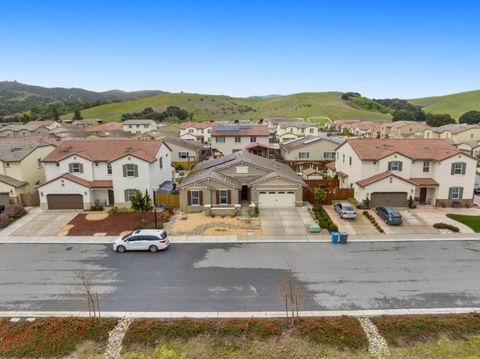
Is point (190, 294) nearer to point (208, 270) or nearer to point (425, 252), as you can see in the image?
point (208, 270)

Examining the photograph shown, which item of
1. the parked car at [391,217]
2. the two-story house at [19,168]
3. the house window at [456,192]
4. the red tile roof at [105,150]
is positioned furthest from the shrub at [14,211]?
the house window at [456,192]

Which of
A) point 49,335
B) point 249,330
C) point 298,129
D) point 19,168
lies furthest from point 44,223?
point 298,129

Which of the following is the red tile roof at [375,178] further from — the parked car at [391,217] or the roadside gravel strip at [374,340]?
the roadside gravel strip at [374,340]

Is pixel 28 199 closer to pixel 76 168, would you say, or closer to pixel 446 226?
pixel 76 168

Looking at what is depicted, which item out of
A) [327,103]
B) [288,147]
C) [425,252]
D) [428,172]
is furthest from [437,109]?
[425,252]

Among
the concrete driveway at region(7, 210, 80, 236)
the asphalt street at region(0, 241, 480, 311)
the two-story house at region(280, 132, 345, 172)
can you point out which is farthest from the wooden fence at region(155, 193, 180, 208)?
the two-story house at region(280, 132, 345, 172)

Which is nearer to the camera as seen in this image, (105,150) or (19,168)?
(19,168)

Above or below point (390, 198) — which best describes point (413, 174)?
above
